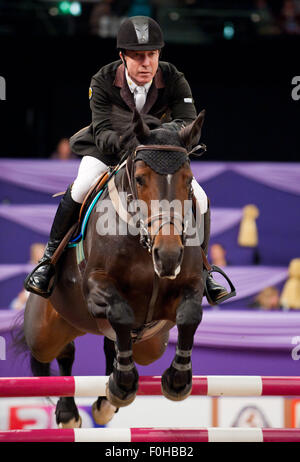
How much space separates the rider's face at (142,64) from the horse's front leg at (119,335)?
3.83 ft

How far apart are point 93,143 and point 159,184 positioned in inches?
46.5

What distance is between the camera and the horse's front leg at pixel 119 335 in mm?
3580

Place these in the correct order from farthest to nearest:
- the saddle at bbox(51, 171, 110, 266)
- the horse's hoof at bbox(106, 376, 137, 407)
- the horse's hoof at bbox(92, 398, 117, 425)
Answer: the horse's hoof at bbox(92, 398, 117, 425)
the saddle at bbox(51, 171, 110, 266)
the horse's hoof at bbox(106, 376, 137, 407)

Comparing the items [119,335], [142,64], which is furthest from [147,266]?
[142,64]

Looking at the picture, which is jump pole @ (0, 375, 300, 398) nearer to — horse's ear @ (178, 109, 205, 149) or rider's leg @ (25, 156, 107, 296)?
rider's leg @ (25, 156, 107, 296)

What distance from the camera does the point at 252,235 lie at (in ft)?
30.5

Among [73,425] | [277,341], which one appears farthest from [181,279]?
[277,341]

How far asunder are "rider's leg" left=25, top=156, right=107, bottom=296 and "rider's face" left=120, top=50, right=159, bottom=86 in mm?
611

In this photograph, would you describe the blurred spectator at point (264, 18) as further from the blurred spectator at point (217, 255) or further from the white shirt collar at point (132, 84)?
the white shirt collar at point (132, 84)

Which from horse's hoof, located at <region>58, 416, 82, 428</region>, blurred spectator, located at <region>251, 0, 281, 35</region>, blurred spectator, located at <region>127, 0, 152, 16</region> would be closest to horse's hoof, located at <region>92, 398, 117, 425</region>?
horse's hoof, located at <region>58, 416, 82, 428</region>

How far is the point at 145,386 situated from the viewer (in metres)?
3.91

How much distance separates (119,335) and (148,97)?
136 cm

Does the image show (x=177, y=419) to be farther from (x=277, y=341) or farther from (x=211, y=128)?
(x=211, y=128)

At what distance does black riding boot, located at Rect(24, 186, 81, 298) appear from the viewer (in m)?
4.42
